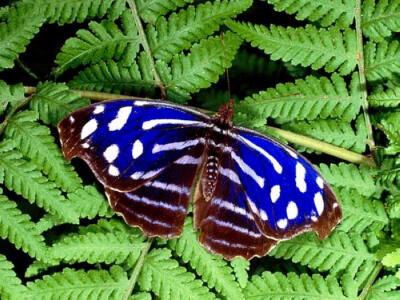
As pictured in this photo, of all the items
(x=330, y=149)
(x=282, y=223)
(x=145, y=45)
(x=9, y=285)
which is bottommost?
(x=9, y=285)

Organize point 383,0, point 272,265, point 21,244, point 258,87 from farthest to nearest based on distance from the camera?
1. point 258,87
2. point 272,265
3. point 383,0
4. point 21,244

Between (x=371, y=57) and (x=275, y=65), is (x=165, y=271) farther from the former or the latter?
(x=275, y=65)

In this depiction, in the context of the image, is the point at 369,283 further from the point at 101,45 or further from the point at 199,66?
the point at 101,45

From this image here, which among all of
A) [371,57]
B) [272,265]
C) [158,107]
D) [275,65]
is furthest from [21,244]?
[275,65]

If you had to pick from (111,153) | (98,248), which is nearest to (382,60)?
(111,153)

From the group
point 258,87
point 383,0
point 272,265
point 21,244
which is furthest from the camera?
point 258,87

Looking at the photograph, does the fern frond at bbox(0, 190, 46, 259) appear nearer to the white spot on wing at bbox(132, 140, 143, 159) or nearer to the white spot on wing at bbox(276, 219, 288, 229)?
the white spot on wing at bbox(132, 140, 143, 159)
